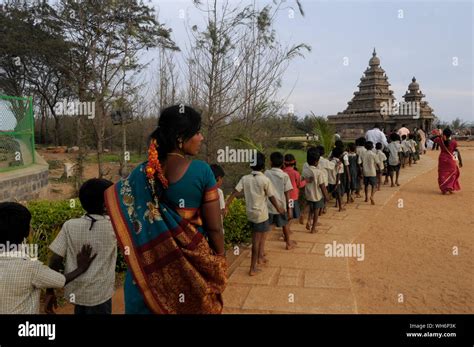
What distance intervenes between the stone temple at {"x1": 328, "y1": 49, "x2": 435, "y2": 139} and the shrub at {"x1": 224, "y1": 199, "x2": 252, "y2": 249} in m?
A: 21.0

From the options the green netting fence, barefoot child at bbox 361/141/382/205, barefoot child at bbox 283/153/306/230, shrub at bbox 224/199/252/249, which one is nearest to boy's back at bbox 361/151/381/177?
barefoot child at bbox 361/141/382/205

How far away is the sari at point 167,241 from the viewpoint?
1.78 meters

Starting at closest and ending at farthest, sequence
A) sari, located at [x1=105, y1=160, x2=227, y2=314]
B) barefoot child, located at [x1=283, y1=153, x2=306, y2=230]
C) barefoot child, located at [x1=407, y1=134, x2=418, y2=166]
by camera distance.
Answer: sari, located at [x1=105, y1=160, x2=227, y2=314] → barefoot child, located at [x1=283, y1=153, x2=306, y2=230] → barefoot child, located at [x1=407, y1=134, x2=418, y2=166]

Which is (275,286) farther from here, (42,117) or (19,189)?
(42,117)

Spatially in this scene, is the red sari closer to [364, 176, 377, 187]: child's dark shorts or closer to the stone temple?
[364, 176, 377, 187]: child's dark shorts

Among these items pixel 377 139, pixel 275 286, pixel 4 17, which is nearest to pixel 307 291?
pixel 275 286

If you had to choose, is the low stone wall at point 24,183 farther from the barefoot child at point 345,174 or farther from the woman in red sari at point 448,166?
the woman in red sari at point 448,166

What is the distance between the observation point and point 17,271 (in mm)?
1983

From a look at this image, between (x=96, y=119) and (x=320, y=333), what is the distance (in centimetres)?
678

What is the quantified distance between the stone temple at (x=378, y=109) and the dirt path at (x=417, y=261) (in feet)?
57.4

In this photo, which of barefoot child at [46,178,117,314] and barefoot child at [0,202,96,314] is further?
barefoot child at [46,178,117,314]

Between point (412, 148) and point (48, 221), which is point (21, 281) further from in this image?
point (412, 148)

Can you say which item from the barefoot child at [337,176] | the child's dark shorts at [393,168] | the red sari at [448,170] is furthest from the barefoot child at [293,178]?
the child's dark shorts at [393,168]

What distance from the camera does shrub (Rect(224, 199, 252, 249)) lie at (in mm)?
5211
